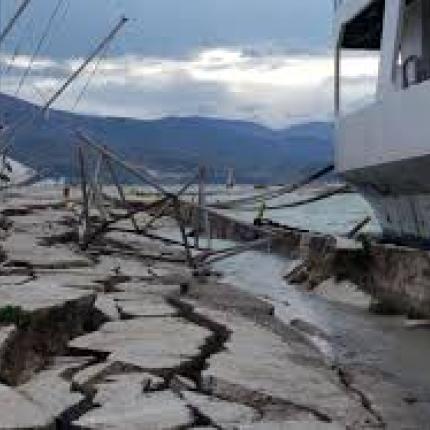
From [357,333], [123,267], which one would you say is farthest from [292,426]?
Answer: [123,267]

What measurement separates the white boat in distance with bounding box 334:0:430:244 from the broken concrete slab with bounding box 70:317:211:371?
5.11m

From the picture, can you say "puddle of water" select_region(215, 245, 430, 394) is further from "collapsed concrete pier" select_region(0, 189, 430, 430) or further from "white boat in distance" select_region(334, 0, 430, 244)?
"white boat in distance" select_region(334, 0, 430, 244)

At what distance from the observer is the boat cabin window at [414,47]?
47.8 feet

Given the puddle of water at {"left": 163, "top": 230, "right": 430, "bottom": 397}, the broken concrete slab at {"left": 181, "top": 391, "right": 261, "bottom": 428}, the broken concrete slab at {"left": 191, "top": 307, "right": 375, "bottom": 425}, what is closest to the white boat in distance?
the puddle of water at {"left": 163, "top": 230, "right": 430, "bottom": 397}

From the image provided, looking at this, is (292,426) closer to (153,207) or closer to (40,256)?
(40,256)

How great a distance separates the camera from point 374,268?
15.3m

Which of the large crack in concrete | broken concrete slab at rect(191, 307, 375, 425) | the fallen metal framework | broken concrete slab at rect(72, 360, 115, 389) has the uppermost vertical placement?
the fallen metal framework

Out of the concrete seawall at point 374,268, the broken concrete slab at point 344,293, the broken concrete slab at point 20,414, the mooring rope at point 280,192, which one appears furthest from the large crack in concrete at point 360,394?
the mooring rope at point 280,192

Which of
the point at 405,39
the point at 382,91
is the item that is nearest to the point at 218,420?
the point at 382,91

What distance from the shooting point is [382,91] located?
14.8 meters

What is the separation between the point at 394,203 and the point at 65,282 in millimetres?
7099

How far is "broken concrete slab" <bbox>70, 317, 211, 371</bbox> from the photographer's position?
6527mm

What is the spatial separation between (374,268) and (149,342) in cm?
863

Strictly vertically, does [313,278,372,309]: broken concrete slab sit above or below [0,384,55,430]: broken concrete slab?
below
